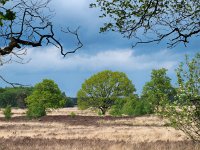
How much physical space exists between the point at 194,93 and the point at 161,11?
757 cm

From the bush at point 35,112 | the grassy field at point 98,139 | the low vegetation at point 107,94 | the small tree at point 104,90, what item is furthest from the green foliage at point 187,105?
the small tree at point 104,90

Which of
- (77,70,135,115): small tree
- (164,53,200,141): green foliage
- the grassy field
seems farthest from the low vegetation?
(164,53,200,141): green foliage

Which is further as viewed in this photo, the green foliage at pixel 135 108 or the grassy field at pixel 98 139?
the green foliage at pixel 135 108

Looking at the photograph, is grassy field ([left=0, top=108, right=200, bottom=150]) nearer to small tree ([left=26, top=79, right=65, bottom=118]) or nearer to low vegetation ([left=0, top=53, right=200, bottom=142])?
low vegetation ([left=0, top=53, right=200, bottom=142])

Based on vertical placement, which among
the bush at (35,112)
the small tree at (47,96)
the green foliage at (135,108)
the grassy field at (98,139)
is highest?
the small tree at (47,96)

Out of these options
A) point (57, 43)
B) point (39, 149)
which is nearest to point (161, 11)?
point (57, 43)

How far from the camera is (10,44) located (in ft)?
31.6

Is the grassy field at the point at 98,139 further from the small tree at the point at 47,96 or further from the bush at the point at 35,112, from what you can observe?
the small tree at the point at 47,96

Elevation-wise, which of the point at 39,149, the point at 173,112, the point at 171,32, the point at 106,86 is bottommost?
the point at 39,149

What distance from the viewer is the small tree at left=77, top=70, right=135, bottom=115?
103 m

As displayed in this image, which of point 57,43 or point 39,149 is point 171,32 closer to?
point 57,43

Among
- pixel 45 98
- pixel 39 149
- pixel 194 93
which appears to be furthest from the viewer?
pixel 45 98

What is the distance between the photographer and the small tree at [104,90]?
339ft

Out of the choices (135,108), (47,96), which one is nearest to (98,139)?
(135,108)
